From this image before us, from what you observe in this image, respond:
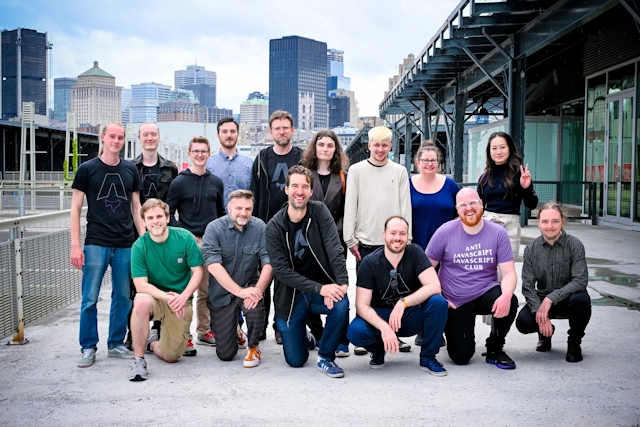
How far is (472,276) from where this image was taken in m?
5.02

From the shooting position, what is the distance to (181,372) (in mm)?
4773

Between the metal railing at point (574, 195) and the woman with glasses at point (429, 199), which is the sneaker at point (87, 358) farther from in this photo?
the metal railing at point (574, 195)

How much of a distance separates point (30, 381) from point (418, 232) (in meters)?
3.16

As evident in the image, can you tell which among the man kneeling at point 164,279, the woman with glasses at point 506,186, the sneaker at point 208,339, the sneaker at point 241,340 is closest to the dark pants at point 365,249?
the woman with glasses at point 506,186

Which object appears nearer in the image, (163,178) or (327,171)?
(327,171)

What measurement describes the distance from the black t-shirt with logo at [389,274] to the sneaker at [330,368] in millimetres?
607

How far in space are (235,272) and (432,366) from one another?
5.66 feet

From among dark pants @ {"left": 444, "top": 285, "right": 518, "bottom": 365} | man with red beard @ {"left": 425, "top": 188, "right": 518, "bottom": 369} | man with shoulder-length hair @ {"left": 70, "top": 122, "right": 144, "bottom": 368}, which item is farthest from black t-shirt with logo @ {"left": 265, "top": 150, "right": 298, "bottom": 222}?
dark pants @ {"left": 444, "top": 285, "right": 518, "bottom": 365}

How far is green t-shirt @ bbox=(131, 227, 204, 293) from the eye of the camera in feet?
16.5

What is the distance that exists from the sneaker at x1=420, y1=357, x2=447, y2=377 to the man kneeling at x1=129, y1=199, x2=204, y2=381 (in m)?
1.81

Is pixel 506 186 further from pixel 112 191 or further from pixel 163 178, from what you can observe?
pixel 112 191

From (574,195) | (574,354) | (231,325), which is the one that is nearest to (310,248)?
(231,325)

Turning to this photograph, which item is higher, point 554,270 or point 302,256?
point 302,256

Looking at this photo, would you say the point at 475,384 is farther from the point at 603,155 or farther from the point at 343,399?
the point at 603,155
